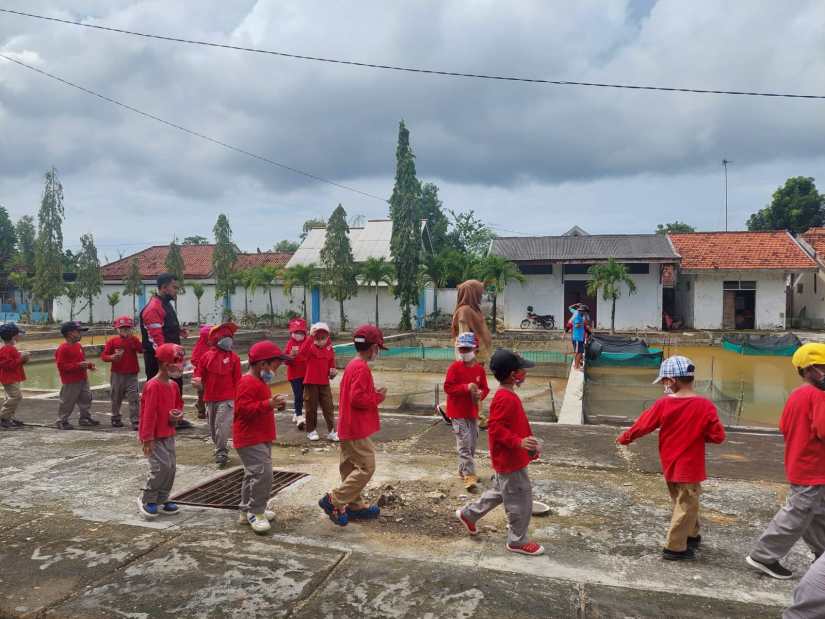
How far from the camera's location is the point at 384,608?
10.9 feet

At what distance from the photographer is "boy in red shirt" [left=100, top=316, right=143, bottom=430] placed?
8.14 m

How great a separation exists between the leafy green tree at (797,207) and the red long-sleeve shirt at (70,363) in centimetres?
4031

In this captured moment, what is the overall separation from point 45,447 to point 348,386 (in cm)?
464

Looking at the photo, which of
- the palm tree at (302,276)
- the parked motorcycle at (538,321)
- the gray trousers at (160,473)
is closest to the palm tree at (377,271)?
the palm tree at (302,276)

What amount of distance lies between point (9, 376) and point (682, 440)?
8.42 meters

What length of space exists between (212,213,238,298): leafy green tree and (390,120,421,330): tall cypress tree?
1042 centimetres

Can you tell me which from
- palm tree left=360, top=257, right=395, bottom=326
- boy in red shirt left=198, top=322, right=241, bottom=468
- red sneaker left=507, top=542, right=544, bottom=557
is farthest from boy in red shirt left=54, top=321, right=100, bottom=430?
palm tree left=360, top=257, right=395, bottom=326

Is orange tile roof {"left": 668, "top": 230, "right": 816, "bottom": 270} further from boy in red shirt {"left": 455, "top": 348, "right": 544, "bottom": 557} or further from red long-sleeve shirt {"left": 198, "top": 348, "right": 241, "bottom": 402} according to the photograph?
boy in red shirt {"left": 455, "top": 348, "right": 544, "bottom": 557}

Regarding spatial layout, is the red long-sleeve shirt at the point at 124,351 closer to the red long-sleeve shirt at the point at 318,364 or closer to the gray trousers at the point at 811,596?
the red long-sleeve shirt at the point at 318,364

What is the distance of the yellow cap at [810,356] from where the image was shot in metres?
3.74

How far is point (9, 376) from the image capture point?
8.23 metres

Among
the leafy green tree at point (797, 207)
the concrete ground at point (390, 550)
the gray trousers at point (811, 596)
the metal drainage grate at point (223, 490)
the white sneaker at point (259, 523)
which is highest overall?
the leafy green tree at point (797, 207)

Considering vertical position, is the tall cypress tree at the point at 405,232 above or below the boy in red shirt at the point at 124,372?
above

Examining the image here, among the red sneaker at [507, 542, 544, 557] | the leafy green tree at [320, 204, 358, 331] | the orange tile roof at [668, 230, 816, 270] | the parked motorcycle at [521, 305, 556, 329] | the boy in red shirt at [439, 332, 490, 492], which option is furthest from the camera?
the leafy green tree at [320, 204, 358, 331]
